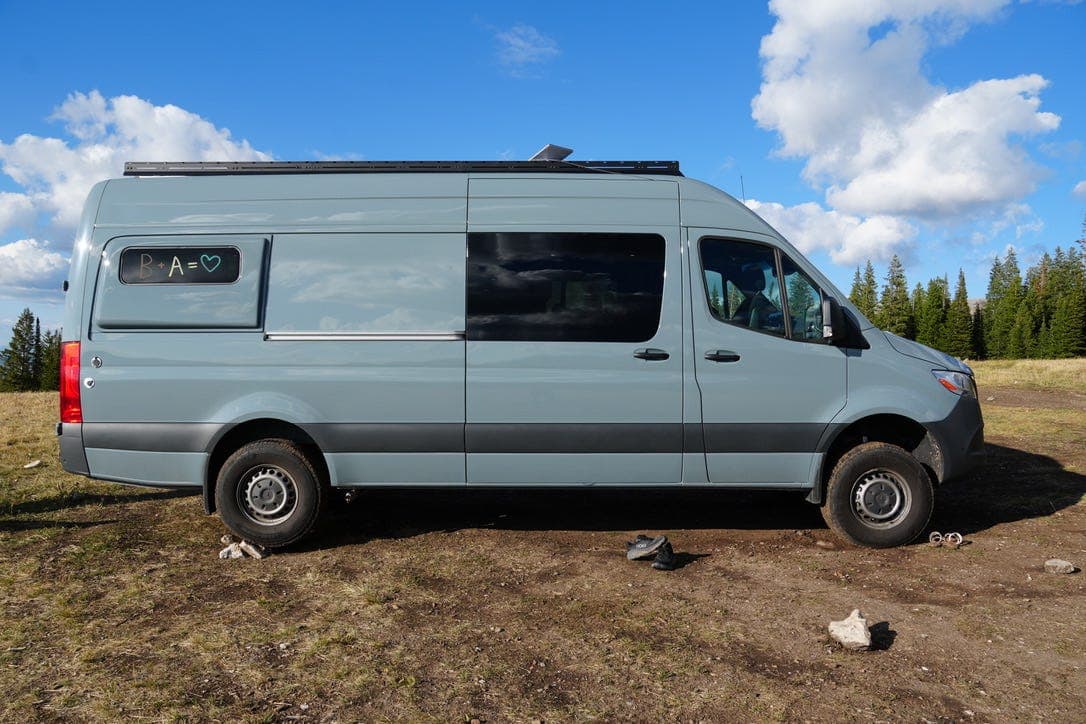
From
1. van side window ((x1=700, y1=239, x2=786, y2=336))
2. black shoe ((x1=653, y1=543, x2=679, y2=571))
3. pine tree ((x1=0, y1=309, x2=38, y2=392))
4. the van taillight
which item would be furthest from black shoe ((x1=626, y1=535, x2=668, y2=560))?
pine tree ((x1=0, y1=309, x2=38, y2=392))

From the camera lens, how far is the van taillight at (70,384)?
543cm

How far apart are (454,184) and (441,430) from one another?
1.88 meters

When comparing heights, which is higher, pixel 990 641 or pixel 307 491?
pixel 307 491

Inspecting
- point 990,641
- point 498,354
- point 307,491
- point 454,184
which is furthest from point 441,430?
point 990,641

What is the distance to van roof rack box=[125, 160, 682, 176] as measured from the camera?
19.0 feet

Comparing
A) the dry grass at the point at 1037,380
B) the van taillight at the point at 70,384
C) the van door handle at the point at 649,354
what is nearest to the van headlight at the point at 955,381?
the van door handle at the point at 649,354

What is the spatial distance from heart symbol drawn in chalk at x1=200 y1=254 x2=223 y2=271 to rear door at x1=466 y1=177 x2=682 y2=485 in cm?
188

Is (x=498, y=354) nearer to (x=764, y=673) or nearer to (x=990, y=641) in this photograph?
(x=764, y=673)

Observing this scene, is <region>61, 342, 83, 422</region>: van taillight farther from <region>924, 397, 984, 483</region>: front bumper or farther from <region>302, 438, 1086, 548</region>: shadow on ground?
<region>924, 397, 984, 483</region>: front bumper

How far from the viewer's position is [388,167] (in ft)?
19.1

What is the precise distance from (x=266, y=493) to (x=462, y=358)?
71.4 inches

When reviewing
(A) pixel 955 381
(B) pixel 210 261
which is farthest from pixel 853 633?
(B) pixel 210 261

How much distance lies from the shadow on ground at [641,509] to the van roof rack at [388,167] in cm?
255

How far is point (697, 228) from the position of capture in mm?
5617
